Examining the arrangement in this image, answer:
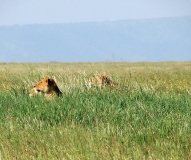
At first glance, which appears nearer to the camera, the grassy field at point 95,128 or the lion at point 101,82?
the grassy field at point 95,128

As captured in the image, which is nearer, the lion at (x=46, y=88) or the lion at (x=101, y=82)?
the lion at (x=46, y=88)

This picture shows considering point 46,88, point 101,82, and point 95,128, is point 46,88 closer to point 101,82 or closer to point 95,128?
point 101,82

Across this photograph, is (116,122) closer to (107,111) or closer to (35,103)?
(107,111)

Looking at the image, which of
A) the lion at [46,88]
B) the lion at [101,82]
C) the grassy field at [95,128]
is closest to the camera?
the grassy field at [95,128]

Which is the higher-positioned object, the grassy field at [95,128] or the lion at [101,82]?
the lion at [101,82]

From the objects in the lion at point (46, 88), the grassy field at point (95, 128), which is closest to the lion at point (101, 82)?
the lion at point (46, 88)

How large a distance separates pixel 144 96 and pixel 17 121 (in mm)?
4052

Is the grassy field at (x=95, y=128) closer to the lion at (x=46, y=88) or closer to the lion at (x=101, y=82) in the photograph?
the lion at (x=46, y=88)

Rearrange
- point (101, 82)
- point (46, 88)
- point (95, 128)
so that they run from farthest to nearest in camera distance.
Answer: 1. point (101, 82)
2. point (46, 88)
3. point (95, 128)

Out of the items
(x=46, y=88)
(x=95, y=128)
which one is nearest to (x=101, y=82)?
(x=46, y=88)

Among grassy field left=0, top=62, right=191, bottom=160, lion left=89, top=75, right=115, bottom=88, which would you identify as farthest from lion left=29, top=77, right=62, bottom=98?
lion left=89, top=75, right=115, bottom=88

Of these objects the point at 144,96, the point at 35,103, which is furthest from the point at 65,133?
the point at 144,96

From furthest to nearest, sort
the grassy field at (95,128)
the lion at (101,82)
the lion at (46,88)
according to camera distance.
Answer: the lion at (101,82) → the lion at (46,88) → the grassy field at (95,128)

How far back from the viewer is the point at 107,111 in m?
10.2
